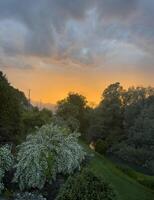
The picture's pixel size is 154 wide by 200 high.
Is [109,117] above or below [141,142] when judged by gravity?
above

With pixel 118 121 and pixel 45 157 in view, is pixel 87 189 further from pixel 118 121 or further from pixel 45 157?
pixel 118 121

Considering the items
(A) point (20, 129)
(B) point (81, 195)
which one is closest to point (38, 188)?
(B) point (81, 195)

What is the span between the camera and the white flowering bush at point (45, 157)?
16.0 metres

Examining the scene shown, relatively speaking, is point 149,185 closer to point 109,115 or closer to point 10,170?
point 10,170

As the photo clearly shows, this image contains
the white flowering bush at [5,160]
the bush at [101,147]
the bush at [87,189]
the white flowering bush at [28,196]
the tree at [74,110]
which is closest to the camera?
the bush at [87,189]

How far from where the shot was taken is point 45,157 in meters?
16.5

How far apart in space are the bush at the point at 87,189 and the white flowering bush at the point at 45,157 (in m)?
4.97

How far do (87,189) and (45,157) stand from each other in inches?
226

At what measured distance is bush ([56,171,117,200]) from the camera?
10.9 m

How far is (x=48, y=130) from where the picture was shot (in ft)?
59.3

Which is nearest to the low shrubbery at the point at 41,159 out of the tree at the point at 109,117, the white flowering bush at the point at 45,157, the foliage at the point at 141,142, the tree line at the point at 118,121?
the white flowering bush at the point at 45,157

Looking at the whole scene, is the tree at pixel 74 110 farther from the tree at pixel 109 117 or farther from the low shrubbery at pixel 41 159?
the low shrubbery at pixel 41 159

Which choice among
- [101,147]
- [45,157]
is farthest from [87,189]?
[101,147]

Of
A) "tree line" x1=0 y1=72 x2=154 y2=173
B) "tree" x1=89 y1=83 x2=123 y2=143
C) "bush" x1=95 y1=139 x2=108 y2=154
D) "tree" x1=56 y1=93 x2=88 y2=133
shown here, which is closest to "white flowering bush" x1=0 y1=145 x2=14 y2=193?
"tree line" x1=0 y1=72 x2=154 y2=173
